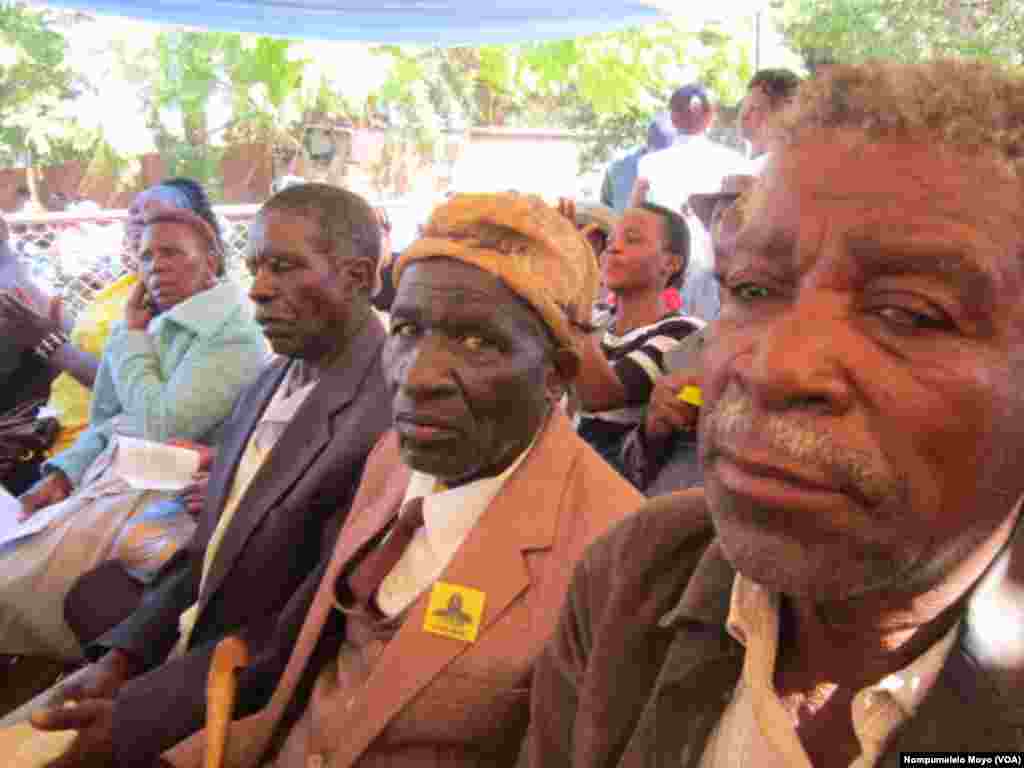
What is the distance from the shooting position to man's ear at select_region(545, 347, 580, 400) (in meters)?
2.02

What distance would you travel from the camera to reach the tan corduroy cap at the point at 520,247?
1938mm

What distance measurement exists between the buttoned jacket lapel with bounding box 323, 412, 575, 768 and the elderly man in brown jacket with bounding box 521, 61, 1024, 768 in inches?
26.5

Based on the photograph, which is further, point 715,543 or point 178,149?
point 178,149

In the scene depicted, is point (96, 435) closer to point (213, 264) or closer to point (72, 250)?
point (213, 264)

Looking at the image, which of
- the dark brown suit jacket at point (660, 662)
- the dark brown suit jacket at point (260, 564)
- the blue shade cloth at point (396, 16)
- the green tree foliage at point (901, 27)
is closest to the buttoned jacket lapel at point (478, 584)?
the dark brown suit jacket at point (660, 662)

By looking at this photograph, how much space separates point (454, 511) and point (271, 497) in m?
0.68

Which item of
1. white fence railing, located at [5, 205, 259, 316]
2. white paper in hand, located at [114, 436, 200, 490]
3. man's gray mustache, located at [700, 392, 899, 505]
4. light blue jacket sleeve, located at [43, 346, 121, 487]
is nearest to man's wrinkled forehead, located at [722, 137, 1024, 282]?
man's gray mustache, located at [700, 392, 899, 505]

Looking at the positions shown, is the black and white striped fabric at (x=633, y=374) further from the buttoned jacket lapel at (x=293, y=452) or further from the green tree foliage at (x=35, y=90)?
the green tree foliage at (x=35, y=90)

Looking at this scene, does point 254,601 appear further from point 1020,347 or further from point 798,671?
point 1020,347

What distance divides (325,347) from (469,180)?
7.67m

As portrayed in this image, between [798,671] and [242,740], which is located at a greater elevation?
[798,671]

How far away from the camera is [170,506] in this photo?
2.95 metres

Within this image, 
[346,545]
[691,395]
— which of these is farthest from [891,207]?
[691,395]

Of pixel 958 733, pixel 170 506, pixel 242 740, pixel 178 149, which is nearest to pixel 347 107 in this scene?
pixel 178 149
